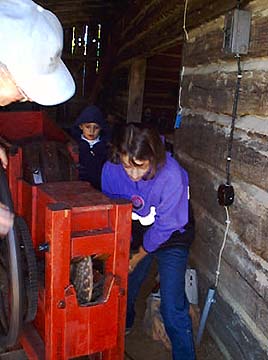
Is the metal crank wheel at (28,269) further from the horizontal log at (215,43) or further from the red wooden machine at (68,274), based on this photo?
the horizontal log at (215,43)

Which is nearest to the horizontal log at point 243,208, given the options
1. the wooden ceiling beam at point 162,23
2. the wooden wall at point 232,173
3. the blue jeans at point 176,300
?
the wooden wall at point 232,173

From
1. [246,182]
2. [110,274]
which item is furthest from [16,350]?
A: [246,182]

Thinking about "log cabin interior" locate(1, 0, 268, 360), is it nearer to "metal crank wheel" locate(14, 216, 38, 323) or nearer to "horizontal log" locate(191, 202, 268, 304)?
"horizontal log" locate(191, 202, 268, 304)

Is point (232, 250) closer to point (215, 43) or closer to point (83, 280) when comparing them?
point (83, 280)

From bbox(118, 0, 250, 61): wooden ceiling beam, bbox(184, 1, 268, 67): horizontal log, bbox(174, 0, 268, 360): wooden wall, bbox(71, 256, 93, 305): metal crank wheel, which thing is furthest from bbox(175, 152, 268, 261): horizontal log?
Answer: bbox(118, 0, 250, 61): wooden ceiling beam

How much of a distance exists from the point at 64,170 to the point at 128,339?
49.1 inches

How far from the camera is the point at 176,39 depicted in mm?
4582

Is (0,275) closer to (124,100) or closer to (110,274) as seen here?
(110,274)

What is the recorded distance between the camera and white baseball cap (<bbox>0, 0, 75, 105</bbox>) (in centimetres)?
156

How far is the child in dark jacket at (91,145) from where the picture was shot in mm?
4371

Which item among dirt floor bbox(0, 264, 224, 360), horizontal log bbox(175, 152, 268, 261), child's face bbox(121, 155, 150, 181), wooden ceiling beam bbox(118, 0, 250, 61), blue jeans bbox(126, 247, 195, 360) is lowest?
dirt floor bbox(0, 264, 224, 360)

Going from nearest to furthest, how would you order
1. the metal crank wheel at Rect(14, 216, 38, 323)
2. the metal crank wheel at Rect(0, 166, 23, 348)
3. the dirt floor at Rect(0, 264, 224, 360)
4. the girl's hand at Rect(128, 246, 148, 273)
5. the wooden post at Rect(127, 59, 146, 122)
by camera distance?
the metal crank wheel at Rect(0, 166, 23, 348) < the metal crank wheel at Rect(14, 216, 38, 323) < the girl's hand at Rect(128, 246, 148, 273) < the dirt floor at Rect(0, 264, 224, 360) < the wooden post at Rect(127, 59, 146, 122)

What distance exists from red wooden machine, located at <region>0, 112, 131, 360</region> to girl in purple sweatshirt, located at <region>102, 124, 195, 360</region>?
1.37 feet

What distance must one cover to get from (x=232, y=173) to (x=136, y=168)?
0.61 metres
